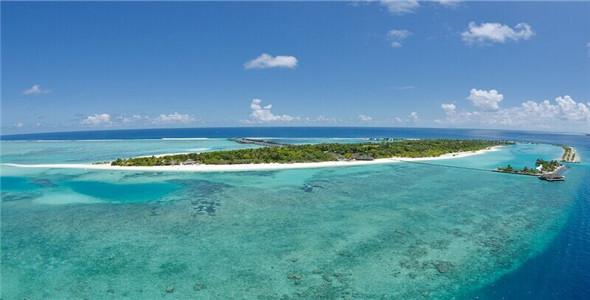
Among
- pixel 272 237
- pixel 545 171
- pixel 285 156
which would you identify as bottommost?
pixel 272 237

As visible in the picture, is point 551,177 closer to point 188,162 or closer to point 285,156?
point 285,156

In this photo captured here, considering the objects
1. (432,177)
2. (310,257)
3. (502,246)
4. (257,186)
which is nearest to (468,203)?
(502,246)

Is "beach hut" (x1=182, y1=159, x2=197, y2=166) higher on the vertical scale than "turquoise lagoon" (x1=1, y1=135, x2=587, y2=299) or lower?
higher

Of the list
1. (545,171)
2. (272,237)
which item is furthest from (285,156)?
(545,171)

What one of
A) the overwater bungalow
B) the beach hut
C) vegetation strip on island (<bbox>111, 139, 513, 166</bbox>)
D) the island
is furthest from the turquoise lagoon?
vegetation strip on island (<bbox>111, 139, 513, 166</bbox>)

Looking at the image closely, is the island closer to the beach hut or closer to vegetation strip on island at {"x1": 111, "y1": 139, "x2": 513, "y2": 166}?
vegetation strip on island at {"x1": 111, "y1": 139, "x2": 513, "y2": 166}

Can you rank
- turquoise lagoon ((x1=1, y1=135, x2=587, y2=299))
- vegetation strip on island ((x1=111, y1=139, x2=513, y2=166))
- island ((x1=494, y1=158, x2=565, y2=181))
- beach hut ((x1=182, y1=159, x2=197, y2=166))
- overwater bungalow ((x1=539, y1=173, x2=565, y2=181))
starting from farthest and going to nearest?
vegetation strip on island ((x1=111, y1=139, x2=513, y2=166))
beach hut ((x1=182, y1=159, x2=197, y2=166))
island ((x1=494, y1=158, x2=565, y2=181))
overwater bungalow ((x1=539, y1=173, x2=565, y2=181))
turquoise lagoon ((x1=1, y1=135, x2=587, y2=299))

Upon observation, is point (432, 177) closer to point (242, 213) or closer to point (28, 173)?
point (242, 213)

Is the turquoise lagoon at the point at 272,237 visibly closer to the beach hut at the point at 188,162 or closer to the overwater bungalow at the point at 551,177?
the overwater bungalow at the point at 551,177

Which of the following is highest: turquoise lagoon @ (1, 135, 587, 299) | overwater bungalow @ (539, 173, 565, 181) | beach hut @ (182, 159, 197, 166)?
beach hut @ (182, 159, 197, 166)
